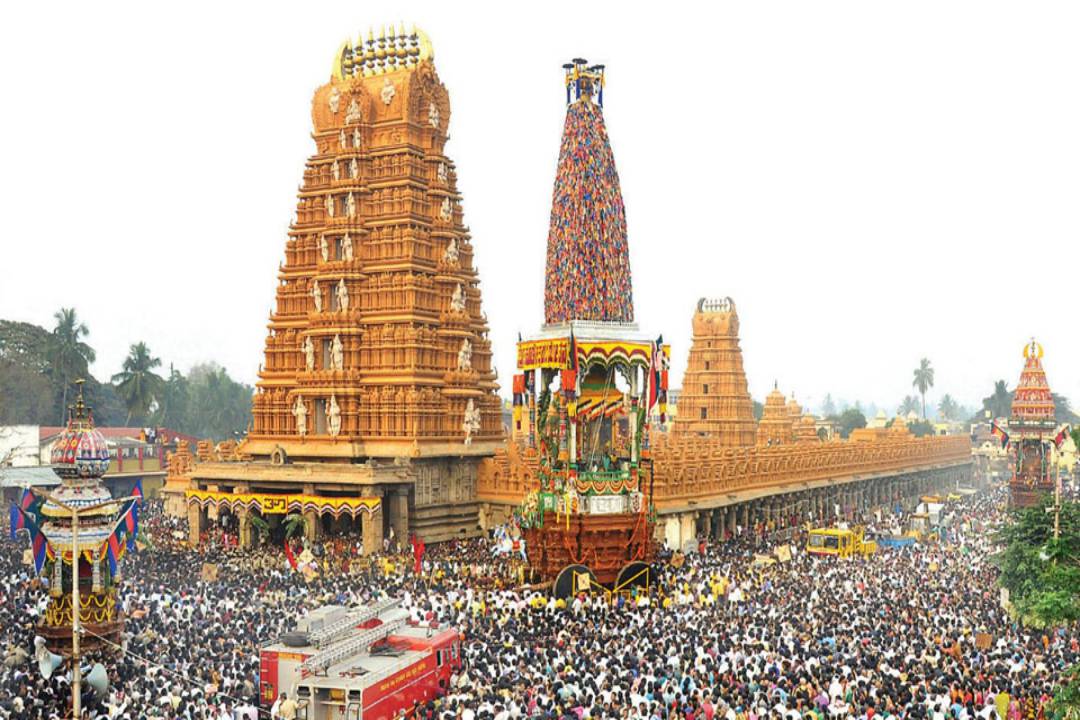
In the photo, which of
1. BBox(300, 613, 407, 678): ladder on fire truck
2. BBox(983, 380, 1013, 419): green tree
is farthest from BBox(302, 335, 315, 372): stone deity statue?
BBox(983, 380, 1013, 419): green tree

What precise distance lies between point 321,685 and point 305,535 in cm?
2673

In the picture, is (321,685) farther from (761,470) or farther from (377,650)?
(761,470)

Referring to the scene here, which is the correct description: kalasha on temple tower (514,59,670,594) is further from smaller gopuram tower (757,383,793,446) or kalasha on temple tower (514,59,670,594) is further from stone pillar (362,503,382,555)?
smaller gopuram tower (757,383,793,446)

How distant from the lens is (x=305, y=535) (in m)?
47.2

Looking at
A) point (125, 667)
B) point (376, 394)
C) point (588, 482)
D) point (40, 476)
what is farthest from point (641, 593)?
point (40, 476)

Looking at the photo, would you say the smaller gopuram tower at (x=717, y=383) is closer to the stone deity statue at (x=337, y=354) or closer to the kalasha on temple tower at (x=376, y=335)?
the kalasha on temple tower at (x=376, y=335)

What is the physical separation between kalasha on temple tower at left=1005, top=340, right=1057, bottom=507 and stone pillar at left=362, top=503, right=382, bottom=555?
37056 mm

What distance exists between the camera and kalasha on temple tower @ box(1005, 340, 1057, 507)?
6222cm

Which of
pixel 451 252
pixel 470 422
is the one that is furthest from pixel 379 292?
pixel 470 422

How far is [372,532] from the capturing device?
1825 inches

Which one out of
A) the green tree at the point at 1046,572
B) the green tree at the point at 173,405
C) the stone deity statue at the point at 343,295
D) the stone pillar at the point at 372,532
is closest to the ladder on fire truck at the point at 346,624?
the green tree at the point at 1046,572

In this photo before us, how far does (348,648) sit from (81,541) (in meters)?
9.24

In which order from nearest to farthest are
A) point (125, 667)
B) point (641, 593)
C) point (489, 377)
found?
point (125, 667) → point (641, 593) → point (489, 377)

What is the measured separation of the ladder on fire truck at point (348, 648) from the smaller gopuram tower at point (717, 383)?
195 ft
